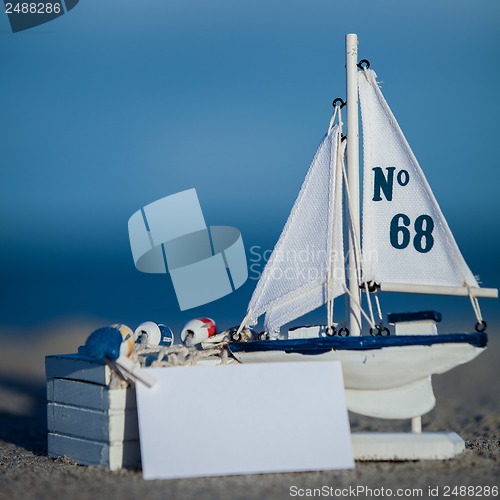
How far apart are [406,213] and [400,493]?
3.04 metres

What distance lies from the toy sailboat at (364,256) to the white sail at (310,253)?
1 cm

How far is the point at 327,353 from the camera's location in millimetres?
8766

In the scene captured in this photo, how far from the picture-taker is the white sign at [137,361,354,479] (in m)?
8.01

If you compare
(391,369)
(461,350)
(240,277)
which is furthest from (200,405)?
(240,277)

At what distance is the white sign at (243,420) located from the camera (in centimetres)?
801

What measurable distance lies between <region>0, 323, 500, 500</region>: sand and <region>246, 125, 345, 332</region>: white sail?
1.76 m

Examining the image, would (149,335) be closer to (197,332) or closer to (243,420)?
(197,332)

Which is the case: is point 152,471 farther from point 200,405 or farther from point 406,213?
point 406,213

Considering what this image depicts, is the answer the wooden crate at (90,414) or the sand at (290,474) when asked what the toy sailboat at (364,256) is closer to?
the sand at (290,474)

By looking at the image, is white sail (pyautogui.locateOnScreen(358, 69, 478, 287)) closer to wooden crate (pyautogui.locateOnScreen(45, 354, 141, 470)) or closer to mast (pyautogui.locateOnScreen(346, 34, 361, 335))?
mast (pyautogui.locateOnScreen(346, 34, 361, 335))

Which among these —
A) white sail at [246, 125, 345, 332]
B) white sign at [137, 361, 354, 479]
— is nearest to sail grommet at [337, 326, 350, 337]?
white sail at [246, 125, 345, 332]

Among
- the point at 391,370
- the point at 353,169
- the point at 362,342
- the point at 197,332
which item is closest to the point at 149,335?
the point at 197,332

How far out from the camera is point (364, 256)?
9352mm

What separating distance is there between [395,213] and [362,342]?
59.6 inches
